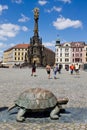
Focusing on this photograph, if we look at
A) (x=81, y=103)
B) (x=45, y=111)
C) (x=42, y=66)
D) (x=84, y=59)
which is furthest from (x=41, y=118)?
(x=84, y=59)

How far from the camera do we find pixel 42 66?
232ft

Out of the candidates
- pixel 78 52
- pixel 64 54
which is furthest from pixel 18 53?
pixel 78 52

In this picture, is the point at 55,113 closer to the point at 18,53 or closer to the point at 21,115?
the point at 21,115

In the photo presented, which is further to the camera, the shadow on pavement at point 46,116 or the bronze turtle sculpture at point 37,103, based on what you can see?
the bronze turtle sculpture at point 37,103

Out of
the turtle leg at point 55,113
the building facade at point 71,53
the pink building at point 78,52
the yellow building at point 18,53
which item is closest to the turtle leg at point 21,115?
the turtle leg at point 55,113

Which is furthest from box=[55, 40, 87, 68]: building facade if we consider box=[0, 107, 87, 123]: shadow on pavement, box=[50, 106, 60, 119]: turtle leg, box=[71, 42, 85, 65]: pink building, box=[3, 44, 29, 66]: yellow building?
box=[50, 106, 60, 119]: turtle leg

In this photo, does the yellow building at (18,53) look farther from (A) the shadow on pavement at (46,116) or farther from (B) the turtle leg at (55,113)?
(B) the turtle leg at (55,113)

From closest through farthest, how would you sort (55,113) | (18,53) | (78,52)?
(55,113)
(78,52)
(18,53)

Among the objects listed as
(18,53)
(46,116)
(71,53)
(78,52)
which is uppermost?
(18,53)

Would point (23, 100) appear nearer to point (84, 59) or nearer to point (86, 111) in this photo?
point (86, 111)

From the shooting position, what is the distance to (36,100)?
707 centimetres

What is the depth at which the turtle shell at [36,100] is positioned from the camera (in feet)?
23.1

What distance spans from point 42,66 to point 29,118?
208ft

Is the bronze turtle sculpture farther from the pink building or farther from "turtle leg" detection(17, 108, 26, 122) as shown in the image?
the pink building
